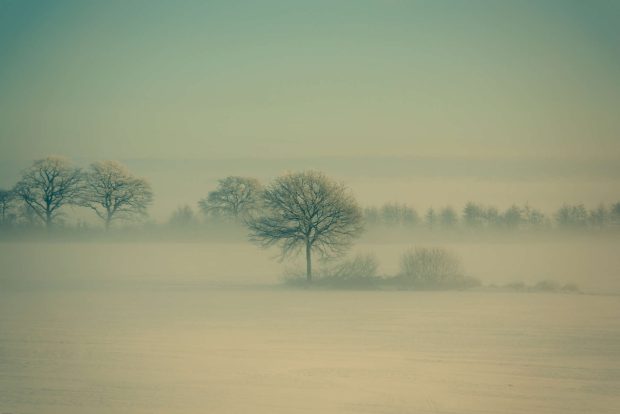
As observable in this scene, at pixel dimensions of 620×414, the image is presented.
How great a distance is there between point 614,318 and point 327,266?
20095 mm

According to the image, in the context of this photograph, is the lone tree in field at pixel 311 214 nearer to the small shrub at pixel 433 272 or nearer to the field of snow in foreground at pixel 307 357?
the small shrub at pixel 433 272

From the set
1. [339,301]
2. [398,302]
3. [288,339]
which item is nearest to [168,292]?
[339,301]

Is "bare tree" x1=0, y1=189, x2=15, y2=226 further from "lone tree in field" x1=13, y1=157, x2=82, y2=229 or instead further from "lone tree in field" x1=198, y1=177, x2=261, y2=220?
"lone tree in field" x1=198, y1=177, x2=261, y2=220

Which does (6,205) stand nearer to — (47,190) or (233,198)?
(47,190)

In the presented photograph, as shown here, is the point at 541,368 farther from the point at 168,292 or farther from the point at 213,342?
the point at 168,292

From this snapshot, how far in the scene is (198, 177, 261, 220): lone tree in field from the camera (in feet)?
189

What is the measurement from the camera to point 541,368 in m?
16.7

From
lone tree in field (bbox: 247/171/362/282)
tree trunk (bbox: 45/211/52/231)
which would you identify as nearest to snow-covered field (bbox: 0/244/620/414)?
lone tree in field (bbox: 247/171/362/282)

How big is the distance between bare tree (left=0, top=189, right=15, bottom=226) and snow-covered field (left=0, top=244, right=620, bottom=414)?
15.4 meters

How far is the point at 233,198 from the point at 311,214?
20316 millimetres

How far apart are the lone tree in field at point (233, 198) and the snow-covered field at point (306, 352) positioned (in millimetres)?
23431

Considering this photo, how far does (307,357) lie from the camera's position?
18031mm

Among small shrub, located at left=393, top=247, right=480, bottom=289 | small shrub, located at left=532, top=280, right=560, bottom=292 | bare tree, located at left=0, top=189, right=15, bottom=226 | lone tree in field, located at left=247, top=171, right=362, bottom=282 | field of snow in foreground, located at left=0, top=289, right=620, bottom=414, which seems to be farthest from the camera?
bare tree, located at left=0, top=189, right=15, bottom=226

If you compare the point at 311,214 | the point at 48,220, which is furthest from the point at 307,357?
the point at 48,220
